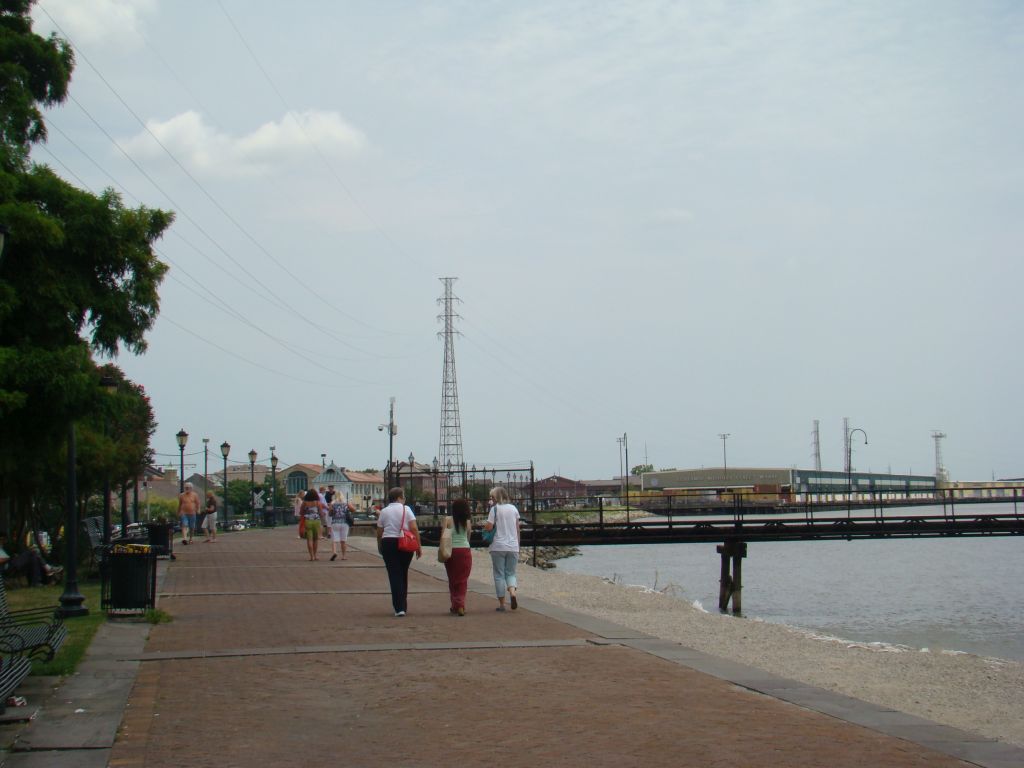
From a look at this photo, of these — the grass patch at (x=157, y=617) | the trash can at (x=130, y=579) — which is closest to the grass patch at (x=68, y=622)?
the trash can at (x=130, y=579)

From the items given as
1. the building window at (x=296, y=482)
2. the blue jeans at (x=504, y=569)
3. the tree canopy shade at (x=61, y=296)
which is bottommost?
the blue jeans at (x=504, y=569)

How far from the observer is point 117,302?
45.1 ft

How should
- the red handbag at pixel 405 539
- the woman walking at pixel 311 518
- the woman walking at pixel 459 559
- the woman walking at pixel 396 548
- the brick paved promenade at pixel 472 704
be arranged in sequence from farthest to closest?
the woman walking at pixel 311 518
the woman walking at pixel 459 559
the red handbag at pixel 405 539
the woman walking at pixel 396 548
the brick paved promenade at pixel 472 704

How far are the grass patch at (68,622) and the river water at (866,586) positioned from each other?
15.1m

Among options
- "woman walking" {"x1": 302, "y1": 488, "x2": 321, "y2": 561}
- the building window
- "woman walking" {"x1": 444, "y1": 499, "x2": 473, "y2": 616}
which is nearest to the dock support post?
"woman walking" {"x1": 302, "y1": 488, "x2": 321, "y2": 561}

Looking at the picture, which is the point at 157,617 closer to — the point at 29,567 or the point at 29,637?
the point at 29,637

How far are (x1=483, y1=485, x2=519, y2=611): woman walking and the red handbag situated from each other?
3.30 feet

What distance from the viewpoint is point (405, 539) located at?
15.1 meters

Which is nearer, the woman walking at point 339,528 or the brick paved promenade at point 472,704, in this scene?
the brick paved promenade at point 472,704

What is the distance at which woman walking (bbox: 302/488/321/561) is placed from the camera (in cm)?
2623

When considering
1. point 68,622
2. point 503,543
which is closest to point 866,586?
point 503,543

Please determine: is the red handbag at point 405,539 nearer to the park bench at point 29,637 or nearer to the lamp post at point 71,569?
the lamp post at point 71,569

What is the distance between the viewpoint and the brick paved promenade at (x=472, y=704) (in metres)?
6.98

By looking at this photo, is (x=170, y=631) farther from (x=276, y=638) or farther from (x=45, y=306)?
(x=45, y=306)
